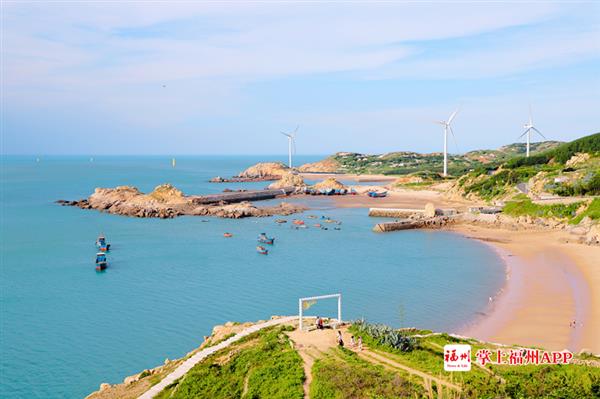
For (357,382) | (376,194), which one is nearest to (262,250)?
(357,382)

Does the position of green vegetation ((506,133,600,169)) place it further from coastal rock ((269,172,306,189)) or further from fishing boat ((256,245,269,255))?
fishing boat ((256,245,269,255))

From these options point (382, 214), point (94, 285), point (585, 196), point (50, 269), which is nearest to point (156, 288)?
point (94, 285)

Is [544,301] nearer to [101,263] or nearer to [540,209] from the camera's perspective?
[540,209]

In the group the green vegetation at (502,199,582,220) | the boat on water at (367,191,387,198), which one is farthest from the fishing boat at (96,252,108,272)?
the boat on water at (367,191,387,198)

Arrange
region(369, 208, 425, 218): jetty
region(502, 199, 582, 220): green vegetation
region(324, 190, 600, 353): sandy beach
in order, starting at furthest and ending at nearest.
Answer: region(369, 208, 425, 218): jetty → region(502, 199, 582, 220): green vegetation → region(324, 190, 600, 353): sandy beach

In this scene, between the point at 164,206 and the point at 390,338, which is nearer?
the point at 390,338

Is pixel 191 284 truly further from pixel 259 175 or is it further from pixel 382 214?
pixel 259 175
